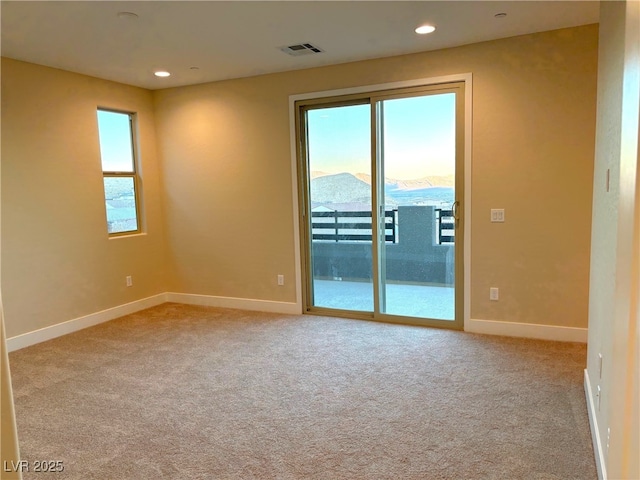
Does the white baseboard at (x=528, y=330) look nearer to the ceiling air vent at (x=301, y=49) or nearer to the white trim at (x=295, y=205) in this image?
the white trim at (x=295, y=205)

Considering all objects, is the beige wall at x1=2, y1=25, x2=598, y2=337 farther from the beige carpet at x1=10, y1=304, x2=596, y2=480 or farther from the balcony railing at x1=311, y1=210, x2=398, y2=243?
the beige carpet at x1=10, y1=304, x2=596, y2=480

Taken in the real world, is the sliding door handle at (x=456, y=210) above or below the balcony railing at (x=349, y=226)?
above

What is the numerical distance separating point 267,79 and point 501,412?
3.80m

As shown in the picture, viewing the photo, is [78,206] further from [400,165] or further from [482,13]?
[482,13]

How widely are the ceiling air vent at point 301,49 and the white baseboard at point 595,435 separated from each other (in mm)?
3237

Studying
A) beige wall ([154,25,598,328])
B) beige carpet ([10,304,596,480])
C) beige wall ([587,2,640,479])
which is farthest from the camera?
beige wall ([154,25,598,328])

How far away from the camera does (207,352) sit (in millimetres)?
3709

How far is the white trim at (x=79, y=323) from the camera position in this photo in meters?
3.95

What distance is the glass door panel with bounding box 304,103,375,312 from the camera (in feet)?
14.5

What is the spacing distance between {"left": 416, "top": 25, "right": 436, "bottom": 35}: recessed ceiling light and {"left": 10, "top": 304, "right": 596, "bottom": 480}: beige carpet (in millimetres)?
2582

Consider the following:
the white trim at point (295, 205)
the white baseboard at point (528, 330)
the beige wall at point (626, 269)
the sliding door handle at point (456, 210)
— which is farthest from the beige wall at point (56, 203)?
the beige wall at point (626, 269)

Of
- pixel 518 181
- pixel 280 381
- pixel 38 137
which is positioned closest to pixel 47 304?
pixel 38 137

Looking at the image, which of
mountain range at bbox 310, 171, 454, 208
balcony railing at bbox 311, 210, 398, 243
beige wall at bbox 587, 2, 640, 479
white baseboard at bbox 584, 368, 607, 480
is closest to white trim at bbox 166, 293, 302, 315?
balcony railing at bbox 311, 210, 398, 243

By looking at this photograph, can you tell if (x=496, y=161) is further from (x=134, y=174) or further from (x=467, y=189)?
(x=134, y=174)
